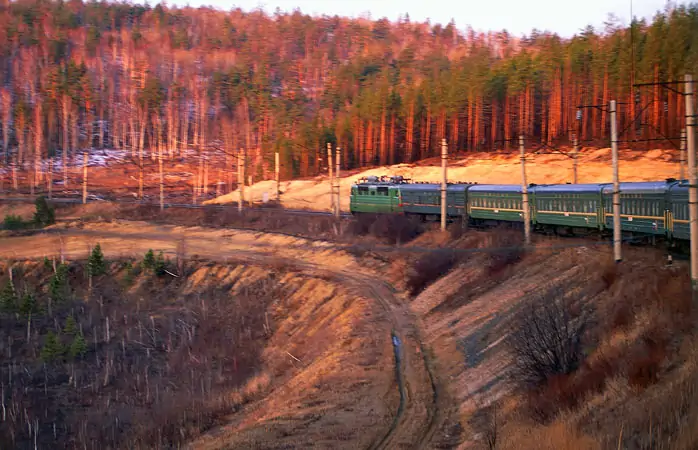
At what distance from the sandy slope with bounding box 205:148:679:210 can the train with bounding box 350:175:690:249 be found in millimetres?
18526

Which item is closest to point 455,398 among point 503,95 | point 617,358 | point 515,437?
point 617,358

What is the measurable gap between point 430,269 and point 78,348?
19.3 meters

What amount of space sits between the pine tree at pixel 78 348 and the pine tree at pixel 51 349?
53 cm

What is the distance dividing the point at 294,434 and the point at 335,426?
1.09 m

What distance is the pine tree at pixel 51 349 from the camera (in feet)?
121

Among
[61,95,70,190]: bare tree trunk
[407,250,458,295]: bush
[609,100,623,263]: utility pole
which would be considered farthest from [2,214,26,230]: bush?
[609,100,623,263]: utility pole

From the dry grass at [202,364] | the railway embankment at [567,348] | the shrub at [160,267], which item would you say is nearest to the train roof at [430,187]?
the dry grass at [202,364]

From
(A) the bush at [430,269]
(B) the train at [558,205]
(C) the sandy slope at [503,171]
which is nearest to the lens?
(B) the train at [558,205]

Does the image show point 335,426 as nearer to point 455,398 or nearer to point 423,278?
point 455,398

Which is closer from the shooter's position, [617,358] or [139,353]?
[617,358]

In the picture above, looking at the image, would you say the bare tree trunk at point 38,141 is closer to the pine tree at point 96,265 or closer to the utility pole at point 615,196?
the pine tree at point 96,265

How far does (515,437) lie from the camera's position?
1318cm

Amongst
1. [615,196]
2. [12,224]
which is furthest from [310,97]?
[615,196]

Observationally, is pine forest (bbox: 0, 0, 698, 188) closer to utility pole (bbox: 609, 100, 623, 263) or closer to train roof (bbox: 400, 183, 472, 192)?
utility pole (bbox: 609, 100, 623, 263)
